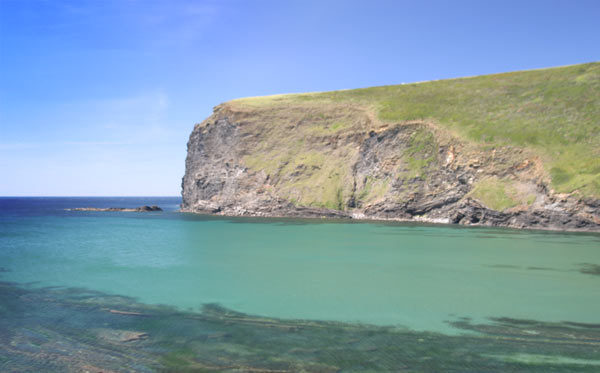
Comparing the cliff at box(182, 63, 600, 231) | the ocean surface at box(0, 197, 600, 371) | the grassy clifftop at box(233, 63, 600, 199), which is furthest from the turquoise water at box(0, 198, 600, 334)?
the grassy clifftop at box(233, 63, 600, 199)

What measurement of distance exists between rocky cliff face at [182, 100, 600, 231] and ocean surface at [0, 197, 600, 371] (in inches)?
903

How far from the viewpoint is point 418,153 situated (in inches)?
2657

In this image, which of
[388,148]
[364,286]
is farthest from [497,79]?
[364,286]

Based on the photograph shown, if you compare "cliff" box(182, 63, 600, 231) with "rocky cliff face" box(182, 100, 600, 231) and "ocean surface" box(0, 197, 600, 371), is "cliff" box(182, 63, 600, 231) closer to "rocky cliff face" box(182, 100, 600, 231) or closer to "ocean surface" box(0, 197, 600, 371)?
"rocky cliff face" box(182, 100, 600, 231)

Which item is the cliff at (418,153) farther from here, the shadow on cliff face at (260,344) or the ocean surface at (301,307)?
the shadow on cliff face at (260,344)

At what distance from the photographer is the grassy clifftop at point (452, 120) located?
180 ft

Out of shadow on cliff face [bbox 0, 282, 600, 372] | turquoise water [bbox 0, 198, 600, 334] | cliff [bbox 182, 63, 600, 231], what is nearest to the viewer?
shadow on cliff face [bbox 0, 282, 600, 372]

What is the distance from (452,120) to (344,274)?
179 ft

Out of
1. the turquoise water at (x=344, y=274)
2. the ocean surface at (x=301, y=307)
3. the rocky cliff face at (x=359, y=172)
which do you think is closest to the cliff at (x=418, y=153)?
the rocky cliff face at (x=359, y=172)

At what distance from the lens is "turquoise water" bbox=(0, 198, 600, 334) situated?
15.1 metres

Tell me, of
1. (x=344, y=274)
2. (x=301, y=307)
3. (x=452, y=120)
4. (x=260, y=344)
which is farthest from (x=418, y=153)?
(x=260, y=344)

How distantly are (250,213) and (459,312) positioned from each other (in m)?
63.8

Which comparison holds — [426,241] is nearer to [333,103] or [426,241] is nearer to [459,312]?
[459,312]

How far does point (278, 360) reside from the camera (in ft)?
33.3
